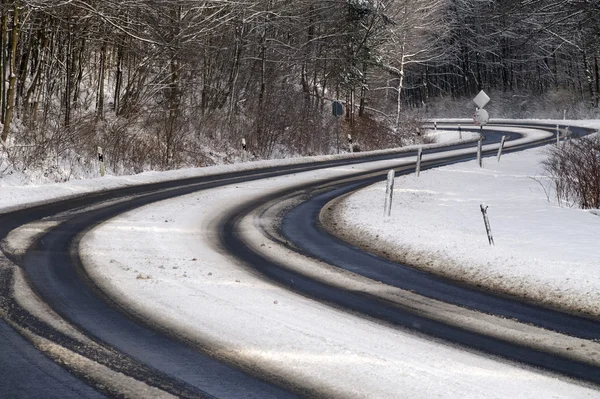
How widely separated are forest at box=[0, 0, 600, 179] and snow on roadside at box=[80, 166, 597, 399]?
1021 cm

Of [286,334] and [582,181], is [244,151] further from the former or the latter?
[286,334]

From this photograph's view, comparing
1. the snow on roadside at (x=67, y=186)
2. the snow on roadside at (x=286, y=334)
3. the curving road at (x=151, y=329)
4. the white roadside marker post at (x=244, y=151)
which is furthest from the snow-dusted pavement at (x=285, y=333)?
the white roadside marker post at (x=244, y=151)

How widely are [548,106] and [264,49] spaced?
41989mm

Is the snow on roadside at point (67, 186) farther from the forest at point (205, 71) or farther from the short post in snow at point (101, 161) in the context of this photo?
the forest at point (205, 71)

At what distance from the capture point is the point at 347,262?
31.8 ft

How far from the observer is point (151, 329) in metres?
6.20

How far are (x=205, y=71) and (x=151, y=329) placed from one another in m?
28.2

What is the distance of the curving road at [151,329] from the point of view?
16.2 feet

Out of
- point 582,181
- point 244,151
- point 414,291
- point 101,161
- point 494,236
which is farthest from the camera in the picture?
point 244,151

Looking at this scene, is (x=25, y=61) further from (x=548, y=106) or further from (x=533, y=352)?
(x=548, y=106)

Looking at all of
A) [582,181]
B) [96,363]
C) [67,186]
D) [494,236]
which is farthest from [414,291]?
[67,186]

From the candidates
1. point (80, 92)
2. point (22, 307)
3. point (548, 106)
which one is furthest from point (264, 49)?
point (548, 106)

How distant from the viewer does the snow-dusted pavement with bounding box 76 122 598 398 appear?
16.5 ft

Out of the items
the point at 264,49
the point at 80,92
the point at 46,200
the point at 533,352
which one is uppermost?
the point at 264,49
